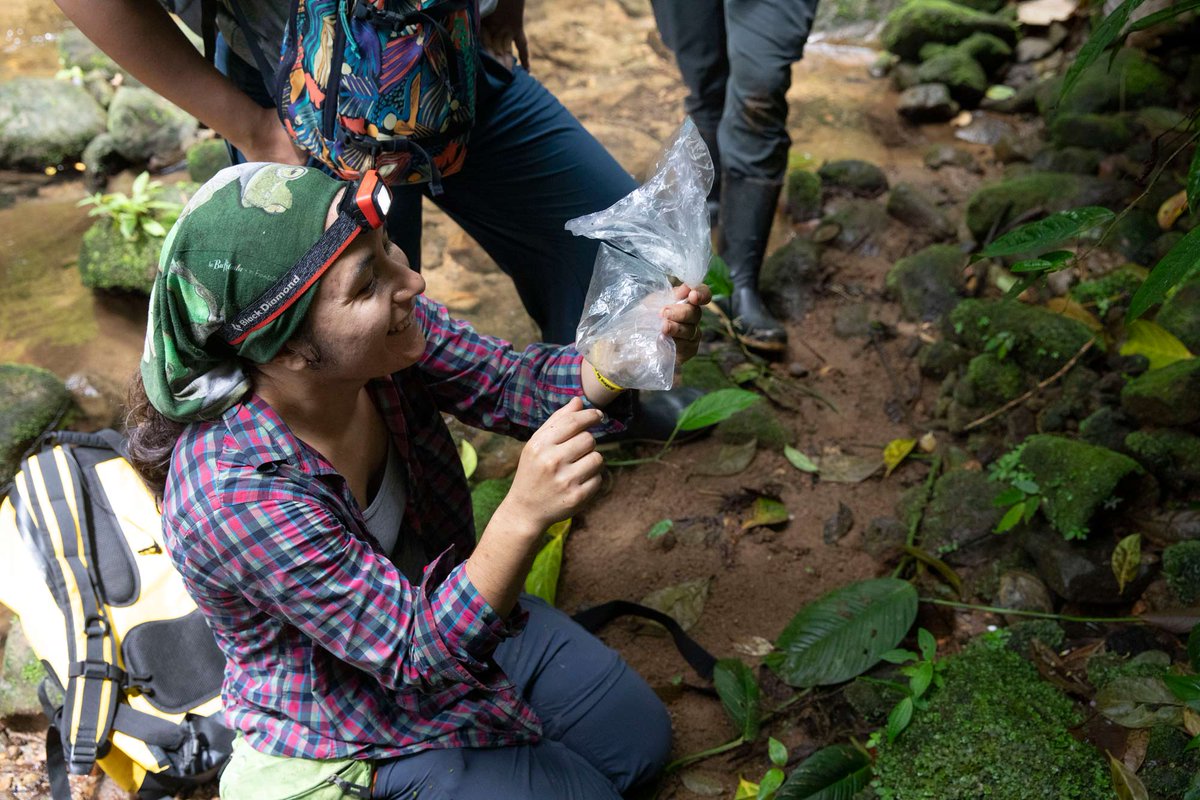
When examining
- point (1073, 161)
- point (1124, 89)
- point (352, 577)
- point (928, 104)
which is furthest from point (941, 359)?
point (352, 577)

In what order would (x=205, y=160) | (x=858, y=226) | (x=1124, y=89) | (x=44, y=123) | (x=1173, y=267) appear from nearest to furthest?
1. (x=1173, y=267)
2. (x=858, y=226)
3. (x=1124, y=89)
4. (x=205, y=160)
5. (x=44, y=123)

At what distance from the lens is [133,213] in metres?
4.04

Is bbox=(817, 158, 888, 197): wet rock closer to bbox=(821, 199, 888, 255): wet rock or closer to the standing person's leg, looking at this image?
bbox=(821, 199, 888, 255): wet rock

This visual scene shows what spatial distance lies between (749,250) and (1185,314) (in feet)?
4.66

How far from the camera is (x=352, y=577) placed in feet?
5.21

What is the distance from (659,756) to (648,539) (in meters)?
0.81

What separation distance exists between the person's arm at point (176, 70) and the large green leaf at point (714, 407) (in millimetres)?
1393

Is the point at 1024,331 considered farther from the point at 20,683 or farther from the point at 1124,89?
the point at 20,683

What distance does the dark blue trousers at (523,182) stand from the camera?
2.29 metres

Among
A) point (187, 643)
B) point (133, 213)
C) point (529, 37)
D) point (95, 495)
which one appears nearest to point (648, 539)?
point (187, 643)

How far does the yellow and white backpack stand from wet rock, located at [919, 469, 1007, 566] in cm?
194

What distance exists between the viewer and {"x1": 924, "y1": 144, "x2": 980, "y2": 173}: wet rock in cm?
457

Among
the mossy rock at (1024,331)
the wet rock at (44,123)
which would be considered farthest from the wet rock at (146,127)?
the mossy rock at (1024,331)

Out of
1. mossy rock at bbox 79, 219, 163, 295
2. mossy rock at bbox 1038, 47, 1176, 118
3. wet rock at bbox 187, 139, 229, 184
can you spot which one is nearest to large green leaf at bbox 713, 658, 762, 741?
mossy rock at bbox 79, 219, 163, 295
